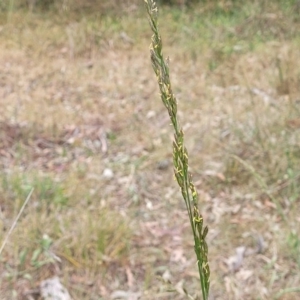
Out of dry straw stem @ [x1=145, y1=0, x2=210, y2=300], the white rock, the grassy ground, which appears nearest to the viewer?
dry straw stem @ [x1=145, y1=0, x2=210, y2=300]

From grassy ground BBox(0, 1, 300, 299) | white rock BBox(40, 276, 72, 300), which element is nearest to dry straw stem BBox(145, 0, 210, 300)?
grassy ground BBox(0, 1, 300, 299)

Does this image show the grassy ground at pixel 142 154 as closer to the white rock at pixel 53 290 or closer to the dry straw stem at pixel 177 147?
the white rock at pixel 53 290

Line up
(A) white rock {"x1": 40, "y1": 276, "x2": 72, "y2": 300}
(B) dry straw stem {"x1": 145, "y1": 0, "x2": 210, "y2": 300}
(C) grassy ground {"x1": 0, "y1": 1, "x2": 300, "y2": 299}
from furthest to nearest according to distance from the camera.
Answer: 1. (C) grassy ground {"x1": 0, "y1": 1, "x2": 300, "y2": 299}
2. (A) white rock {"x1": 40, "y1": 276, "x2": 72, "y2": 300}
3. (B) dry straw stem {"x1": 145, "y1": 0, "x2": 210, "y2": 300}

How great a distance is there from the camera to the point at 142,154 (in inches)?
117

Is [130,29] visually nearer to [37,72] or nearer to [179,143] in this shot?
[37,72]

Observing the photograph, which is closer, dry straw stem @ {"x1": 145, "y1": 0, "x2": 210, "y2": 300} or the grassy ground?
dry straw stem @ {"x1": 145, "y1": 0, "x2": 210, "y2": 300}

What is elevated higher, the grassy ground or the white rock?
the grassy ground

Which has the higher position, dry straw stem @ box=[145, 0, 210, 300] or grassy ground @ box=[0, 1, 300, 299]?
grassy ground @ box=[0, 1, 300, 299]

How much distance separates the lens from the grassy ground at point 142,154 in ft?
6.81

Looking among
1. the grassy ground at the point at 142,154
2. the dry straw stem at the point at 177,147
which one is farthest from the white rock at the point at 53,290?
the dry straw stem at the point at 177,147

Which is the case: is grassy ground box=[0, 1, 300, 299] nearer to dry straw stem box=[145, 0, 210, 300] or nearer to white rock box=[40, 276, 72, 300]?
white rock box=[40, 276, 72, 300]

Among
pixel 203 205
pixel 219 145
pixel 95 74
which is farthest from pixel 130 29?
pixel 203 205

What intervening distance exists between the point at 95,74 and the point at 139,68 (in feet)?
1.20

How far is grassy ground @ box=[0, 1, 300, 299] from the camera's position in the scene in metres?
2.08
